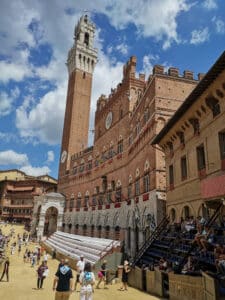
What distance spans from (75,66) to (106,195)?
39.9m

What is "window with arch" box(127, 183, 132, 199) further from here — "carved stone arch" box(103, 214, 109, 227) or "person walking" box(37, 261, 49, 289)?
"person walking" box(37, 261, 49, 289)

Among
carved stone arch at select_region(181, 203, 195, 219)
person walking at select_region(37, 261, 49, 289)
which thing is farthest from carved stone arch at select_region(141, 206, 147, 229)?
person walking at select_region(37, 261, 49, 289)

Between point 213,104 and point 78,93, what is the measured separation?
→ 166 feet

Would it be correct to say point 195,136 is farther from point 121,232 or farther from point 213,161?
point 121,232

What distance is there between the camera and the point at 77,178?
4931 cm

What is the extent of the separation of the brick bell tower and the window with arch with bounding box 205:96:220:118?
4380 cm

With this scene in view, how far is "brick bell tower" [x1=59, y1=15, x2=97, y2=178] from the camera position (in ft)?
186

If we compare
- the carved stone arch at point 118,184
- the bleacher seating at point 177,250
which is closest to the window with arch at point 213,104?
the bleacher seating at point 177,250

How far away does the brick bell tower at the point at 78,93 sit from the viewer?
5656cm

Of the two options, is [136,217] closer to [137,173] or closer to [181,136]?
[137,173]

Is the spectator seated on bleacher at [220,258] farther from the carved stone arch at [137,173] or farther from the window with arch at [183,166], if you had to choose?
the carved stone arch at [137,173]

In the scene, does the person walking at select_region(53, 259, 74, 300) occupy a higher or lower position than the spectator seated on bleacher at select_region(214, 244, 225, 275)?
lower

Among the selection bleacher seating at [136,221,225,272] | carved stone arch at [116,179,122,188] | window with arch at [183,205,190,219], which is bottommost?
bleacher seating at [136,221,225,272]

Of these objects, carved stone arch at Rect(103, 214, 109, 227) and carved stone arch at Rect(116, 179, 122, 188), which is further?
carved stone arch at Rect(103, 214, 109, 227)
